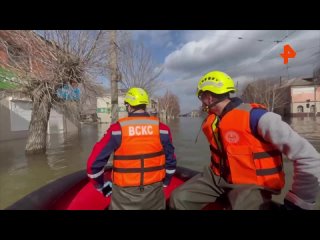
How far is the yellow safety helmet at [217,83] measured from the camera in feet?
7.98

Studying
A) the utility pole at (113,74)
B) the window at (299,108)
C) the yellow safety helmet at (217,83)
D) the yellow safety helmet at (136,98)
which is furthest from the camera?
the window at (299,108)

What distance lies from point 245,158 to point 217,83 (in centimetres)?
79

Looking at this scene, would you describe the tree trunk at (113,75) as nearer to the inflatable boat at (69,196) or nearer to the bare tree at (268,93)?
the inflatable boat at (69,196)

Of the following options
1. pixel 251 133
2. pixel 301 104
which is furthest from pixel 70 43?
pixel 301 104

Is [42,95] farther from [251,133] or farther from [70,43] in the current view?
[251,133]

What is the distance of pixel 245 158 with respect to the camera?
7.23 feet

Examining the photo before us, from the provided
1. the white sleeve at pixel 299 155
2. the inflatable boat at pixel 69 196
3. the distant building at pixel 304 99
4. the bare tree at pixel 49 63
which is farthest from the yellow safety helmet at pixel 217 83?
the distant building at pixel 304 99

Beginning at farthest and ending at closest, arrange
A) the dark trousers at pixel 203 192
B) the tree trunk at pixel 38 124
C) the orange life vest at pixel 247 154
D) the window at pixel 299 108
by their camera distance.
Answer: the window at pixel 299 108, the tree trunk at pixel 38 124, the dark trousers at pixel 203 192, the orange life vest at pixel 247 154

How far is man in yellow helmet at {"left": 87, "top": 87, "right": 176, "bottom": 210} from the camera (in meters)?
2.50

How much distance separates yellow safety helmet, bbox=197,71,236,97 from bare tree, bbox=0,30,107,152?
788 cm

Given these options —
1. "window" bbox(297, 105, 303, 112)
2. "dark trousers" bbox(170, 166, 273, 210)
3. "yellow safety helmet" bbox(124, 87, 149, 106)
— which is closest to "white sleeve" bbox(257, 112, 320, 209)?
"dark trousers" bbox(170, 166, 273, 210)

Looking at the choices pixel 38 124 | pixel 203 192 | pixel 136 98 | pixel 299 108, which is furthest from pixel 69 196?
pixel 299 108

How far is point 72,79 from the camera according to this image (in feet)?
31.4

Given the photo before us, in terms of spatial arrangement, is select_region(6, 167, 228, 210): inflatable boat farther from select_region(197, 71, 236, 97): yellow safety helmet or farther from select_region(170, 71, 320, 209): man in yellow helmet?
select_region(197, 71, 236, 97): yellow safety helmet
